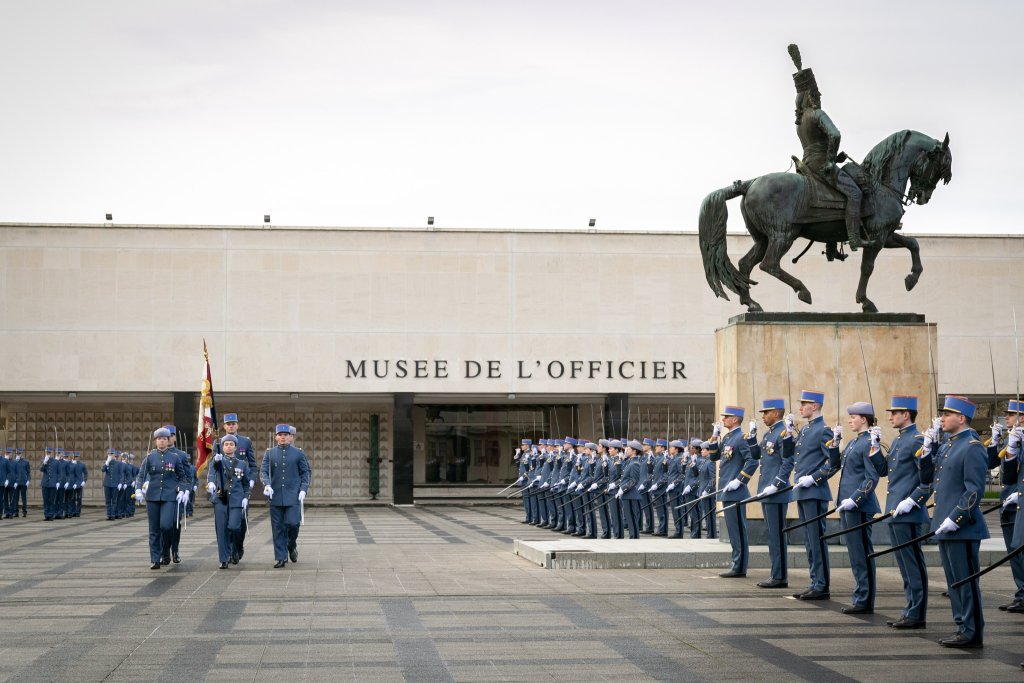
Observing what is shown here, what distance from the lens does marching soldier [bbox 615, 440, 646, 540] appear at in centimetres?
2111

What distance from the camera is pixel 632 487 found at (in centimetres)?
2112

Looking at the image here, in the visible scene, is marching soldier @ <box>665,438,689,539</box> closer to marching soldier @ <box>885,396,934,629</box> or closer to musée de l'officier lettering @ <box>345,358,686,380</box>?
marching soldier @ <box>885,396,934,629</box>

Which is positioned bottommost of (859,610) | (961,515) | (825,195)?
(859,610)

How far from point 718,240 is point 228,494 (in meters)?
7.29

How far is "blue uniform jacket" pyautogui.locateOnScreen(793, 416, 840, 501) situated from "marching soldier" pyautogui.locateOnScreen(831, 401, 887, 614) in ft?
2.05

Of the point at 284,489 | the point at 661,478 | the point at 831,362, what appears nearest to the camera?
the point at 284,489

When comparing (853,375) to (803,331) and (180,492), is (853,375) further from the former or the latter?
(180,492)

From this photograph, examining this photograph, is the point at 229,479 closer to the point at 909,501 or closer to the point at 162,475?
the point at 162,475

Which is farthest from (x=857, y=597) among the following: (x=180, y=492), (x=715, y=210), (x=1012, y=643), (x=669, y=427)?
(x=669, y=427)

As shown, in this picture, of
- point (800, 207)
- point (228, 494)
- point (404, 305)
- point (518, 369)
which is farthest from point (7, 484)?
point (800, 207)

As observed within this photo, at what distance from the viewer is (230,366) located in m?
37.9

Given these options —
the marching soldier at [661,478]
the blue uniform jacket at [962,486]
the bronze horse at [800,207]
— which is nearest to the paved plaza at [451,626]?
the blue uniform jacket at [962,486]

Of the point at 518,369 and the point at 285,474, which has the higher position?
the point at 518,369

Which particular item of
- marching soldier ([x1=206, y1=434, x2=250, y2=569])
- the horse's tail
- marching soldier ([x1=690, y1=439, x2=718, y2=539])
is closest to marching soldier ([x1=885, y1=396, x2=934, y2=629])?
the horse's tail
